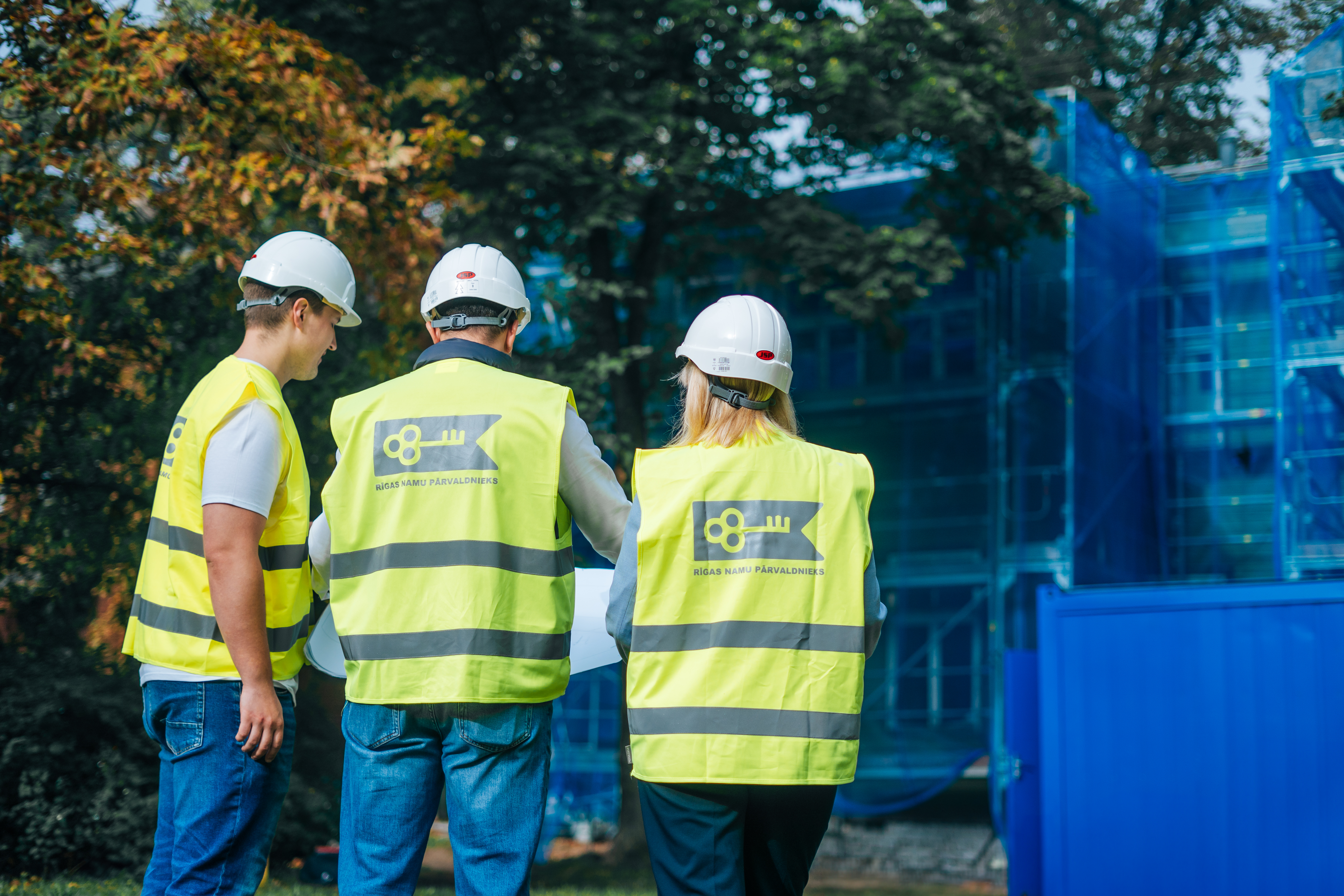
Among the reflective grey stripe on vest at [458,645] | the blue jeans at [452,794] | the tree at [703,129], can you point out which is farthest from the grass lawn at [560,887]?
the reflective grey stripe on vest at [458,645]

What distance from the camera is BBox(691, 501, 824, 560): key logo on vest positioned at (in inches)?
105

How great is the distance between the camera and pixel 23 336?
982 cm

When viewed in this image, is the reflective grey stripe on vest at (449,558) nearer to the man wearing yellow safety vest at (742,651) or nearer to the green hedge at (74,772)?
the man wearing yellow safety vest at (742,651)

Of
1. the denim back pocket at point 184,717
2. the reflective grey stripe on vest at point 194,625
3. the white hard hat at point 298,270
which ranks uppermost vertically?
the white hard hat at point 298,270

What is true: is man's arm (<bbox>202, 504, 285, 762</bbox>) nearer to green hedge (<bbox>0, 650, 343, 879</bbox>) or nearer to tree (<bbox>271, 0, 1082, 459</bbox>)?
green hedge (<bbox>0, 650, 343, 879</bbox>)

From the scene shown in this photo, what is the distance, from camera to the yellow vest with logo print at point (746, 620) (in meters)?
2.61

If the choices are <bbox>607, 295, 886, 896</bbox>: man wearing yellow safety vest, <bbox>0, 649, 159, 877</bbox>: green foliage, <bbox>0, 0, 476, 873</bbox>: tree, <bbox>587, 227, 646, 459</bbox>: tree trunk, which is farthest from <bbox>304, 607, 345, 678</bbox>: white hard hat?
<bbox>587, 227, 646, 459</bbox>: tree trunk

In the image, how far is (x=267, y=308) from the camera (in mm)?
3123

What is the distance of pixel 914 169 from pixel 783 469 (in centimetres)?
1259

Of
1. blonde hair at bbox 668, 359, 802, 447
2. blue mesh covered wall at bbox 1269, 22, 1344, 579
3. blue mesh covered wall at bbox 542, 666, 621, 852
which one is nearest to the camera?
blonde hair at bbox 668, 359, 802, 447

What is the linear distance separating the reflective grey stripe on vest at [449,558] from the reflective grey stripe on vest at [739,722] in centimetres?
36

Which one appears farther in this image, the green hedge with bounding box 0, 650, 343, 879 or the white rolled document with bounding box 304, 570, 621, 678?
the green hedge with bounding box 0, 650, 343, 879

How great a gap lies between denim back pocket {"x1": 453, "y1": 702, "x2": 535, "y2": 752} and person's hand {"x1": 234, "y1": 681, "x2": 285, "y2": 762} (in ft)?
1.48

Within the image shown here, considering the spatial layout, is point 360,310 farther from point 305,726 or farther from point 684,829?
point 684,829
